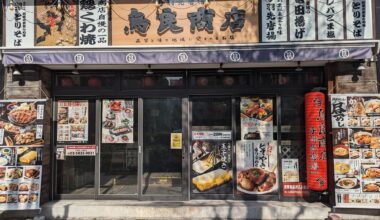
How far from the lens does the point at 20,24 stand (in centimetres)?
791

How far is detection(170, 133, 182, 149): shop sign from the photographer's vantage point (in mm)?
8383

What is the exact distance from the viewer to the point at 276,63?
307 inches

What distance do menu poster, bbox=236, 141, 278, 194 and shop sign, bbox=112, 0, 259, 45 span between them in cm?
267

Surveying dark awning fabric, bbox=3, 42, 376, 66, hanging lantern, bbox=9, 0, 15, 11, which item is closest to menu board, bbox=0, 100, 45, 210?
dark awning fabric, bbox=3, 42, 376, 66

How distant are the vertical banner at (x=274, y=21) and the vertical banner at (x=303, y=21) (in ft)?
0.61

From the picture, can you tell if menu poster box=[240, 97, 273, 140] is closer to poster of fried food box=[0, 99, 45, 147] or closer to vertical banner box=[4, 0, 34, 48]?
poster of fried food box=[0, 99, 45, 147]

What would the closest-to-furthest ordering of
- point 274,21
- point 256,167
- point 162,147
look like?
point 274,21, point 256,167, point 162,147

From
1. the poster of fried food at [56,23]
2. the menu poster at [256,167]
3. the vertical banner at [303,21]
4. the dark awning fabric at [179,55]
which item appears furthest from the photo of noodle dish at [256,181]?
the poster of fried food at [56,23]

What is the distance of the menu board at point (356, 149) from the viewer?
7.30 m

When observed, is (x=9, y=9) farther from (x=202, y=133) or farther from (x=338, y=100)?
(x=338, y=100)

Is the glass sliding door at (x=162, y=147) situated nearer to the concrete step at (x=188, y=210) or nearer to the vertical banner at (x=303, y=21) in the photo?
the concrete step at (x=188, y=210)

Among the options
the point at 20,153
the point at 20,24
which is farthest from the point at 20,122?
the point at 20,24

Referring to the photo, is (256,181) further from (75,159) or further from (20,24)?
(20,24)

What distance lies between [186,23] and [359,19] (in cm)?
405
